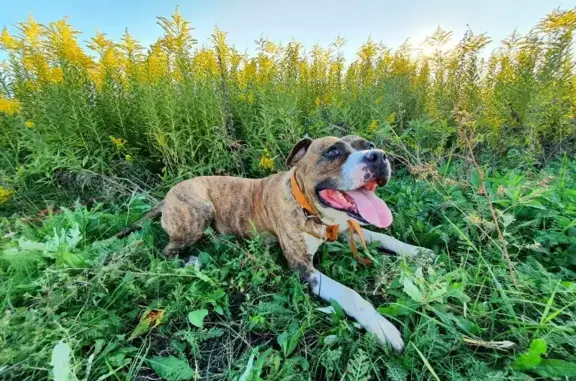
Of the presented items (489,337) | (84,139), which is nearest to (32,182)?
(84,139)

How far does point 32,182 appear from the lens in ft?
12.0

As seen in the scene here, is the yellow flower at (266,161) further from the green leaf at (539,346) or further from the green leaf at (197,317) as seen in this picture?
the green leaf at (539,346)

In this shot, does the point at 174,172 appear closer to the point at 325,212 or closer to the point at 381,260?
the point at 325,212

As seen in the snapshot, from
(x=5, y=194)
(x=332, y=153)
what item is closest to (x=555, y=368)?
(x=332, y=153)

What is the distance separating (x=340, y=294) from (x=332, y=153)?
3.13 feet

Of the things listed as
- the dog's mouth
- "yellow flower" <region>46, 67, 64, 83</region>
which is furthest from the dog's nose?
"yellow flower" <region>46, 67, 64, 83</region>

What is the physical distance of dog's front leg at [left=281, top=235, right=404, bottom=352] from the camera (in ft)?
5.25

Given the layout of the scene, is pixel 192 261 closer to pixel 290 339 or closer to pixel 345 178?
pixel 290 339

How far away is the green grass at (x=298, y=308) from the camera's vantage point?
4.80 feet

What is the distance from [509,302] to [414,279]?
0.49m

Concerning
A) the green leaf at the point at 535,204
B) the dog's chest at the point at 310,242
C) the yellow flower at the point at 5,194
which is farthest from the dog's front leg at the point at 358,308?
the yellow flower at the point at 5,194

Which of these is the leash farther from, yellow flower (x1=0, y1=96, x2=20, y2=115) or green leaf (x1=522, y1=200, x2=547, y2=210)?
yellow flower (x1=0, y1=96, x2=20, y2=115)

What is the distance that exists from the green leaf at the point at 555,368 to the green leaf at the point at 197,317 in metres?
1.64

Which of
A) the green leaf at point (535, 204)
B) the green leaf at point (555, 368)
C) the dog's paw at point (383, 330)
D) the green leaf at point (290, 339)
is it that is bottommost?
the green leaf at point (290, 339)
